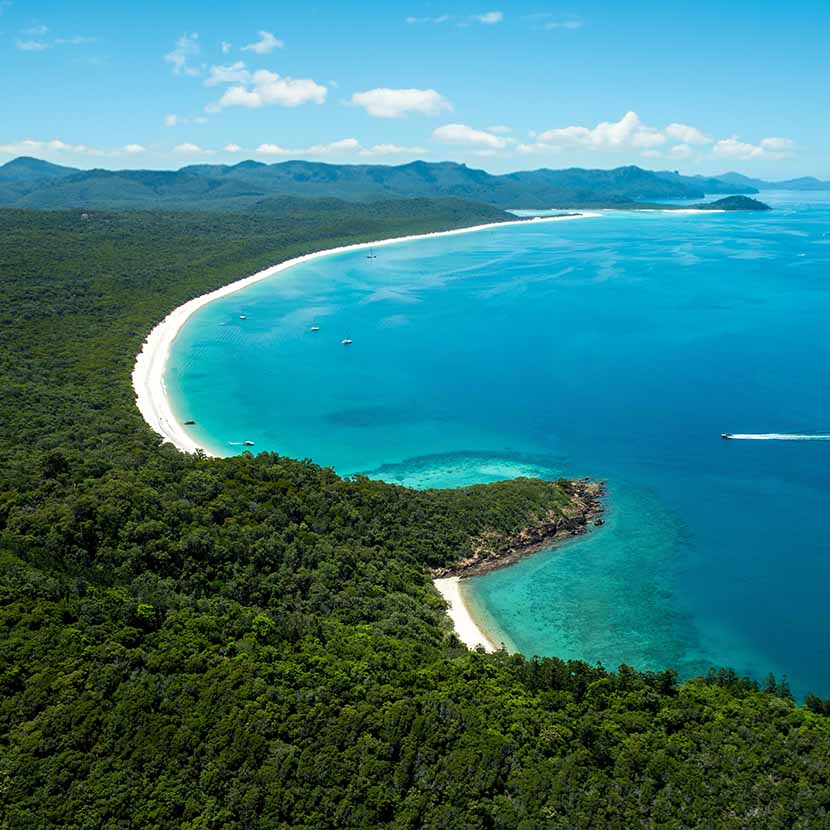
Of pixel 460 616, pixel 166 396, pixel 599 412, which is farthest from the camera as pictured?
pixel 166 396

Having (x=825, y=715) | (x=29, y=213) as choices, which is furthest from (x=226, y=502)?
(x=29, y=213)

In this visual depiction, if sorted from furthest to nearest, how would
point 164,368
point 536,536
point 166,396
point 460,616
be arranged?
point 164,368 → point 166,396 → point 536,536 → point 460,616

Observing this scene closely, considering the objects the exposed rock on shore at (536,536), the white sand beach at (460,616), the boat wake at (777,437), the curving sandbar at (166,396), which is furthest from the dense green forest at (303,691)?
the boat wake at (777,437)

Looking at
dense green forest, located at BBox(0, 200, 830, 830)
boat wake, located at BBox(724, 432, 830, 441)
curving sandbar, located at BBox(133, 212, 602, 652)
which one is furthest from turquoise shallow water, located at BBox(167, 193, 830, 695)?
dense green forest, located at BBox(0, 200, 830, 830)

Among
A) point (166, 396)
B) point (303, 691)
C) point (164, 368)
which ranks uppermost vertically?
point (164, 368)

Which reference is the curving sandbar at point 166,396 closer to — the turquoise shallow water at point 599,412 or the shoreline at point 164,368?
the shoreline at point 164,368

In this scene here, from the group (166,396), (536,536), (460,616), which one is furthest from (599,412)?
(166,396)

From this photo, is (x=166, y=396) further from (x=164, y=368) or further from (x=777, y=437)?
(x=777, y=437)
